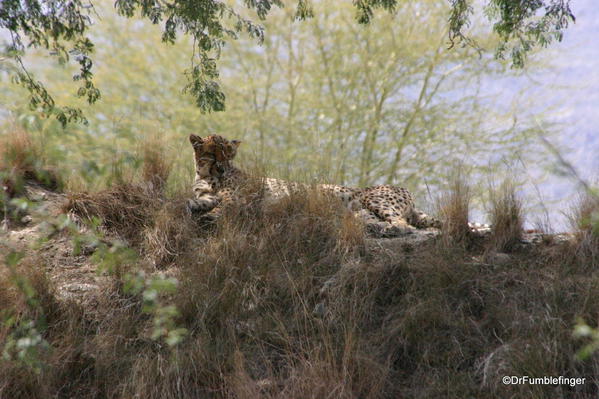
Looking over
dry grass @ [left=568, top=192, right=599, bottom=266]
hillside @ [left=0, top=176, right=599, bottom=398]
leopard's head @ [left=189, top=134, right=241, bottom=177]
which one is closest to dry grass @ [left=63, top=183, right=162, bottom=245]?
hillside @ [left=0, top=176, right=599, bottom=398]

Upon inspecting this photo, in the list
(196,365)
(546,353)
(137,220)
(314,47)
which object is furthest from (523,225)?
(314,47)

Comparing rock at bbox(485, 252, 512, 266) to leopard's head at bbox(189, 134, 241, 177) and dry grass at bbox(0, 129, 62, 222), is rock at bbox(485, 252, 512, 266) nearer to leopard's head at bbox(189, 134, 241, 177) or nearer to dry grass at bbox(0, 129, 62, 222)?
leopard's head at bbox(189, 134, 241, 177)

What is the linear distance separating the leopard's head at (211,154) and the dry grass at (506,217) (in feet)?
8.49

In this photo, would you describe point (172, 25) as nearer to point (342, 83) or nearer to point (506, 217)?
point (506, 217)

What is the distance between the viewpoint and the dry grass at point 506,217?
447 centimetres

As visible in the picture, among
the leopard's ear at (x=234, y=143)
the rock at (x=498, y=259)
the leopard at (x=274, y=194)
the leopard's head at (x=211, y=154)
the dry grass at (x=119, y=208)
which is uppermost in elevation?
the leopard's ear at (x=234, y=143)

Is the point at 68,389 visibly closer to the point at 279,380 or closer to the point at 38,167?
the point at 279,380

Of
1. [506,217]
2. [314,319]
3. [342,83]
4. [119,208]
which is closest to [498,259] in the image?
[506,217]

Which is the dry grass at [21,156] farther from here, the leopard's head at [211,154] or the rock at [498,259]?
the rock at [498,259]

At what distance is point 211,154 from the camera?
18.7 feet

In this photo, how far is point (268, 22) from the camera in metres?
13.9

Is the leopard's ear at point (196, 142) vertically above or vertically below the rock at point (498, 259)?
above

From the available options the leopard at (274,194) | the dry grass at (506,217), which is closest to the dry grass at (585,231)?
the dry grass at (506,217)

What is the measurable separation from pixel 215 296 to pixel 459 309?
165 centimetres
